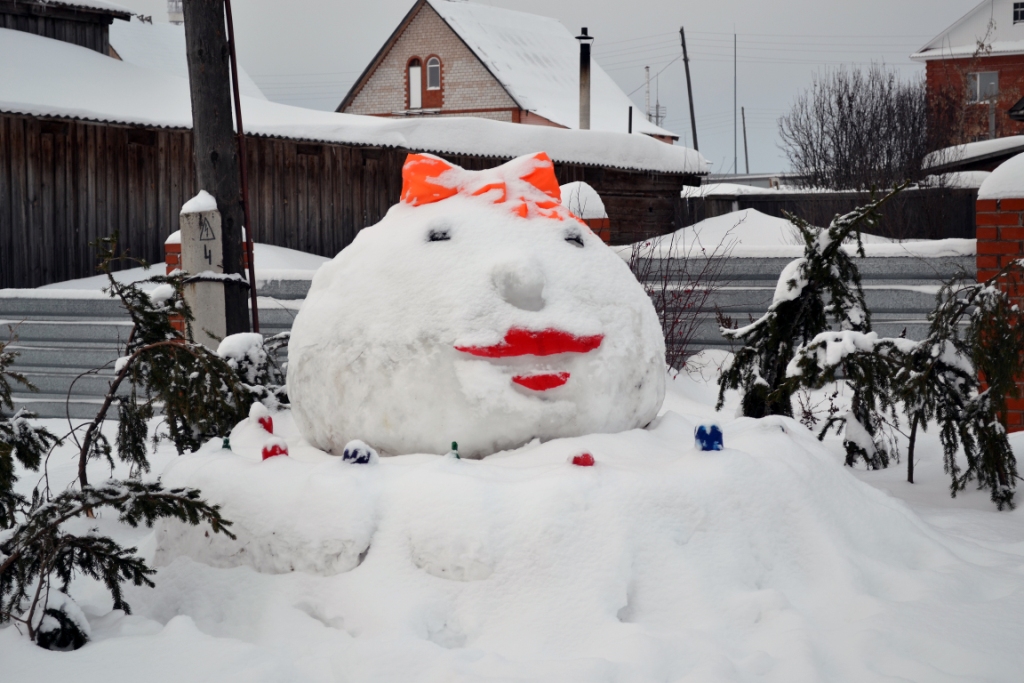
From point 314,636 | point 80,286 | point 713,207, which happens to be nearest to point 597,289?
point 314,636

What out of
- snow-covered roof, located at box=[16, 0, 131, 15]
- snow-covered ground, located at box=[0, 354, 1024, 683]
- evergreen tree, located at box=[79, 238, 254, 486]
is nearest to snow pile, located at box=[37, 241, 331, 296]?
snow-covered roof, located at box=[16, 0, 131, 15]

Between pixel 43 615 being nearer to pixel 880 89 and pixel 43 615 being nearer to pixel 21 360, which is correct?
pixel 21 360

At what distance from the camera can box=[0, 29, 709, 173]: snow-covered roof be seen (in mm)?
12062

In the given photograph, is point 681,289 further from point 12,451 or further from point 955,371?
point 12,451

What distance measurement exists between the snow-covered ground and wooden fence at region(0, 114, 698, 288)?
9.85 metres

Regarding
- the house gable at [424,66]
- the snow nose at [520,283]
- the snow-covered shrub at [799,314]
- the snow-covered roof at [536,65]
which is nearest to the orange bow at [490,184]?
the snow nose at [520,283]

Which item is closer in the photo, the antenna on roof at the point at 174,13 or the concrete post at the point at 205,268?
the concrete post at the point at 205,268

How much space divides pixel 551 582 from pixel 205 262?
3.69 meters

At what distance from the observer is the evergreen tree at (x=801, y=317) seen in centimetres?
540

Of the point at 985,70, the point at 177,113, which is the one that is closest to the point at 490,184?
the point at 177,113

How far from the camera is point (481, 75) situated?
90.4 feet

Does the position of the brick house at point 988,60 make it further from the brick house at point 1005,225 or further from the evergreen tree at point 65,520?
the evergreen tree at point 65,520

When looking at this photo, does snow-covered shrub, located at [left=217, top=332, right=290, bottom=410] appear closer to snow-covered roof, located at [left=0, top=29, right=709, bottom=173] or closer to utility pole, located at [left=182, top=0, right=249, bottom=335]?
utility pole, located at [left=182, top=0, right=249, bottom=335]

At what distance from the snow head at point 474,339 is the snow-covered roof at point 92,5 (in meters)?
13.6
